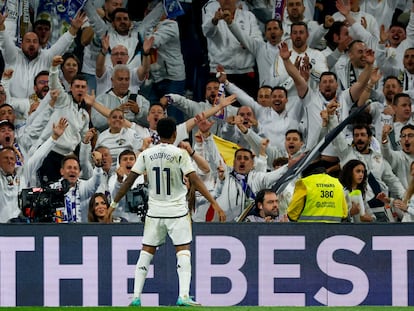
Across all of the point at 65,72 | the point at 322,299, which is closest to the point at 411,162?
the point at 322,299

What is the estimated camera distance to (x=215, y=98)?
49.8 feet

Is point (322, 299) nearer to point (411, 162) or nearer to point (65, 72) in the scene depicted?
point (411, 162)

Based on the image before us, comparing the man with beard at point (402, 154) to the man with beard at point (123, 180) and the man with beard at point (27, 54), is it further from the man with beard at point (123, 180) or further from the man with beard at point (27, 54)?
the man with beard at point (27, 54)

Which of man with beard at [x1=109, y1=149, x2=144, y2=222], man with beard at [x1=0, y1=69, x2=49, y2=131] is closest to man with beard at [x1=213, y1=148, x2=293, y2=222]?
man with beard at [x1=109, y1=149, x2=144, y2=222]

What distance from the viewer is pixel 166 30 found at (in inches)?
626

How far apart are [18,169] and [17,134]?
92 cm

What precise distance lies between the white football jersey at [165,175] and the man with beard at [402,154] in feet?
18.1

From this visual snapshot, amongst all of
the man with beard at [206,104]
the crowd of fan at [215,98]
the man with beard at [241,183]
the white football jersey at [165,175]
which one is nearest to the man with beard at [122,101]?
the crowd of fan at [215,98]

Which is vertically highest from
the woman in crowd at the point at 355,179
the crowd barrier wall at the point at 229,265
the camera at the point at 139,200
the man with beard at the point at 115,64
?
the man with beard at the point at 115,64

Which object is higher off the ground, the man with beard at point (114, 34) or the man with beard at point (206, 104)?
the man with beard at point (114, 34)

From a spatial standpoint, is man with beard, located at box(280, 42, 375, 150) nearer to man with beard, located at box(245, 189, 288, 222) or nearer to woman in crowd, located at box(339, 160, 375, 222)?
woman in crowd, located at box(339, 160, 375, 222)

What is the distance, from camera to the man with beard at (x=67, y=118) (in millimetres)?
14719

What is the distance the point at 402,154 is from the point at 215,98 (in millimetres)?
2595

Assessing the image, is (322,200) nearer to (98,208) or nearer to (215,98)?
(98,208)
